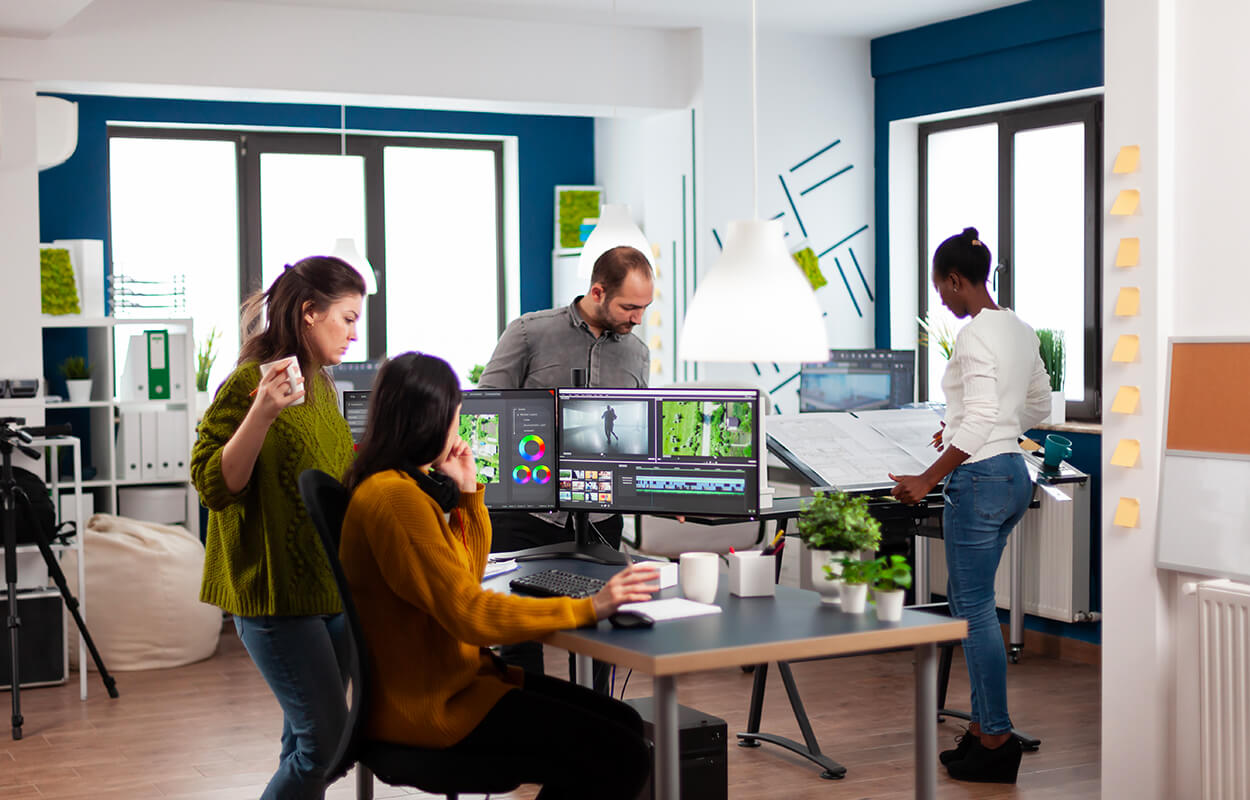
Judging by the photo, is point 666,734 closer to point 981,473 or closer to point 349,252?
point 981,473

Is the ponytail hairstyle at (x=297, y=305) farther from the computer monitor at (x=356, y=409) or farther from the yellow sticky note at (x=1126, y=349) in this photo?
the yellow sticky note at (x=1126, y=349)

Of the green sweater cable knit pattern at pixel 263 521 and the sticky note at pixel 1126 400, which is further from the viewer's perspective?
the sticky note at pixel 1126 400

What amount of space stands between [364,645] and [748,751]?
7.32ft

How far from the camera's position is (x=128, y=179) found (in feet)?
23.9

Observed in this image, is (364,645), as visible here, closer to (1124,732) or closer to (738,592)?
(738,592)

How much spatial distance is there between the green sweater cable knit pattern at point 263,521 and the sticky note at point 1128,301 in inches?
83.8

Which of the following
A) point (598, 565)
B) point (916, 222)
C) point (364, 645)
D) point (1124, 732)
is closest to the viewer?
point (364, 645)

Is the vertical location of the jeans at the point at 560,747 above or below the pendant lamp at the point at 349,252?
below

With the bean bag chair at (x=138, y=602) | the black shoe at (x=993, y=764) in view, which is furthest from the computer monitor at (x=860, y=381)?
the bean bag chair at (x=138, y=602)

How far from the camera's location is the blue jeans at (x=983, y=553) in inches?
160

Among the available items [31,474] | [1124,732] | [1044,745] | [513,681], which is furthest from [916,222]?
[513,681]

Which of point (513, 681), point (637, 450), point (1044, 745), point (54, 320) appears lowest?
point (1044, 745)

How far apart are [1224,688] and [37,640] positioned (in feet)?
14.2

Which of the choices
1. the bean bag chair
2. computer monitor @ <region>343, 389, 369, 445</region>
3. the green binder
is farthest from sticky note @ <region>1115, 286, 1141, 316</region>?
the green binder
